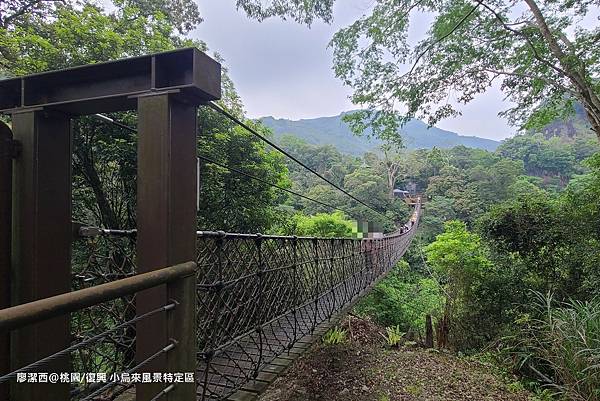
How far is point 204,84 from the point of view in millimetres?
781

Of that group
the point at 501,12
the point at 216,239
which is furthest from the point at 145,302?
the point at 501,12

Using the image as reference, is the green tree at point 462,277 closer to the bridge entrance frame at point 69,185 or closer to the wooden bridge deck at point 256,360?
the wooden bridge deck at point 256,360

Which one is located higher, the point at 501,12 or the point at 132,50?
the point at 501,12

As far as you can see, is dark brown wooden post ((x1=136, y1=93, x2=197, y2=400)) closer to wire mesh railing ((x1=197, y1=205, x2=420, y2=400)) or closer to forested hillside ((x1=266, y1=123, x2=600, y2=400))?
wire mesh railing ((x1=197, y1=205, x2=420, y2=400))

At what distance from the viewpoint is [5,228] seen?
84 centimetres

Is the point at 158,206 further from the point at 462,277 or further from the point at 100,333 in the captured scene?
the point at 462,277

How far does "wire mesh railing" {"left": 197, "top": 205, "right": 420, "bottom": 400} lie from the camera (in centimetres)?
116

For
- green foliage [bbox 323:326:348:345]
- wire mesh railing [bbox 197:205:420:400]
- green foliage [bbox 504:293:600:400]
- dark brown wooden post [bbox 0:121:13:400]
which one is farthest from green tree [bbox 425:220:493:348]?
dark brown wooden post [bbox 0:121:13:400]

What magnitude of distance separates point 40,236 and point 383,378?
3567 mm

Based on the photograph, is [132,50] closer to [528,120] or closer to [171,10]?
[171,10]

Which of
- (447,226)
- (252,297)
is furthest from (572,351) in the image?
(447,226)

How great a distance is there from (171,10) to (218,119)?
2818 mm

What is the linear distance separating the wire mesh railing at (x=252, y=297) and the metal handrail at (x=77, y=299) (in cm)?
39

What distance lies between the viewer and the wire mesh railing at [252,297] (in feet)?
3.81
